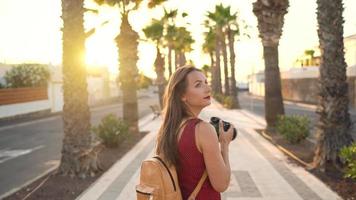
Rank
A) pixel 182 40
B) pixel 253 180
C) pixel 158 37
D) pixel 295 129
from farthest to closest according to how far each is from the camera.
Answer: pixel 182 40 → pixel 158 37 → pixel 295 129 → pixel 253 180

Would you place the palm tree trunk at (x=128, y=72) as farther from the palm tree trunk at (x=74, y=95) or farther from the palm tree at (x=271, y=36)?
the palm tree trunk at (x=74, y=95)

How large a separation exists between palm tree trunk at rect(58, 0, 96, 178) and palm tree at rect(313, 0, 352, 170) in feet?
18.6

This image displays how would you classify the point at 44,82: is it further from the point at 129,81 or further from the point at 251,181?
the point at 251,181

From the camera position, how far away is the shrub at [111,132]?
55.3ft

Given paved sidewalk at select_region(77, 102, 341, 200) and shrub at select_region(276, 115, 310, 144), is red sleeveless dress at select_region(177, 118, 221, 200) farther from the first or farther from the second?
shrub at select_region(276, 115, 310, 144)

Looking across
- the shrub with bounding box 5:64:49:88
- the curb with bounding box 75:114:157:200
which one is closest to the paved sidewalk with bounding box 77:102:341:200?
the curb with bounding box 75:114:157:200

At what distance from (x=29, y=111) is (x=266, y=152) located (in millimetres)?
27669

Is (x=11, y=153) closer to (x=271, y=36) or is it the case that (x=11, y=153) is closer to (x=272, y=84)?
(x=272, y=84)

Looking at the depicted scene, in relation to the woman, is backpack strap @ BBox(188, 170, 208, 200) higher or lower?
lower

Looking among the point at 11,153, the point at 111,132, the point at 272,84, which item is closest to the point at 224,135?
the point at 111,132

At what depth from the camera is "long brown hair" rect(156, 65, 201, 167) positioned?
336 centimetres

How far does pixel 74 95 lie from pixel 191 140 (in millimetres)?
8787

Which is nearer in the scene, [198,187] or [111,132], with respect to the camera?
[198,187]

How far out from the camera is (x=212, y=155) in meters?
3.22
